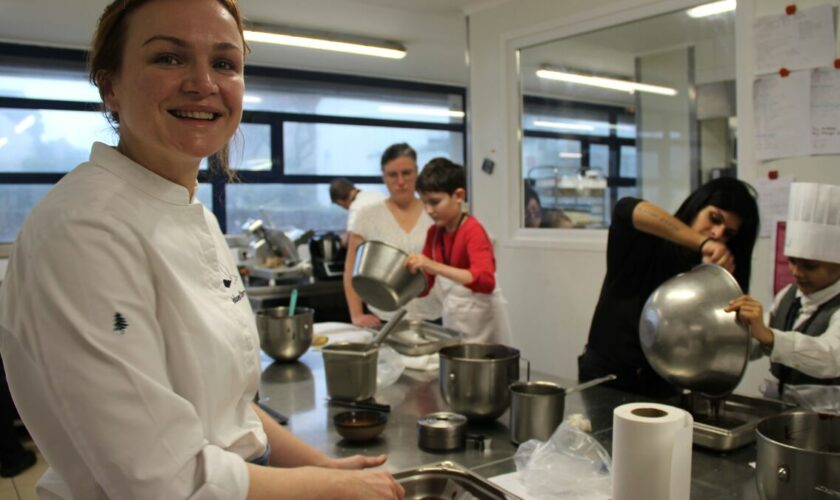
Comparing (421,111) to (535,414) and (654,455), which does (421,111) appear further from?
(654,455)

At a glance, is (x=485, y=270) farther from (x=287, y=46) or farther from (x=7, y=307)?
(x=287, y=46)

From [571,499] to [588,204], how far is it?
107 inches

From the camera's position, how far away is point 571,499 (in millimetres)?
1169

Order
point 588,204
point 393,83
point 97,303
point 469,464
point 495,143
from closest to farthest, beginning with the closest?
point 97,303
point 469,464
point 588,204
point 495,143
point 393,83

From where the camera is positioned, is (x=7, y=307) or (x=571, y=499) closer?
(x=7, y=307)

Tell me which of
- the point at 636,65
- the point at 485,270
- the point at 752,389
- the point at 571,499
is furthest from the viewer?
the point at 636,65

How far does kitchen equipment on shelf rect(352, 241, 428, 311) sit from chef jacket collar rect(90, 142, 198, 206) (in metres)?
1.23

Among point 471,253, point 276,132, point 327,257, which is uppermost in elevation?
point 276,132

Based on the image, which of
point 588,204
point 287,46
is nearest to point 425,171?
point 588,204

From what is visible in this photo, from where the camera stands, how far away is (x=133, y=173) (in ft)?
2.85

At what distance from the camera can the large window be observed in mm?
4980

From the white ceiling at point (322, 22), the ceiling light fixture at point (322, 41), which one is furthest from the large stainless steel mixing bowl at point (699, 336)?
the ceiling light fixture at point (322, 41)

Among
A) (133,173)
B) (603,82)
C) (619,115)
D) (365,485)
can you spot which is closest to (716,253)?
(365,485)

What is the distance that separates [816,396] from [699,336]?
640 millimetres
